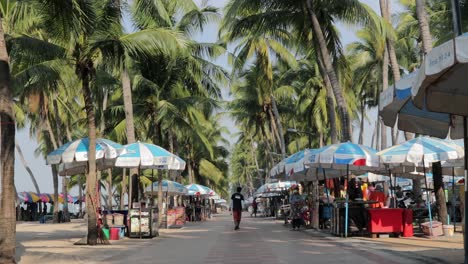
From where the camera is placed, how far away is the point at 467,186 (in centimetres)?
977

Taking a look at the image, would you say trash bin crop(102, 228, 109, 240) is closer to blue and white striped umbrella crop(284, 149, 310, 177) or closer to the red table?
blue and white striped umbrella crop(284, 149, 310, 177)

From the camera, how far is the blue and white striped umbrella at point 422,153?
1756 centimetres

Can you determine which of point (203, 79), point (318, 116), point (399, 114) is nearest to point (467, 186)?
point (399, 114)

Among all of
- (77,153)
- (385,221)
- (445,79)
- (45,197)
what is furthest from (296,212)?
(45,197)

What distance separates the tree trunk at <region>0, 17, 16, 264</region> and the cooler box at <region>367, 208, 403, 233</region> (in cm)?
1094

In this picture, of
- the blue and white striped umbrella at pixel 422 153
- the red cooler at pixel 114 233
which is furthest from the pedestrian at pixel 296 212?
the red cooler at pixel 114 233

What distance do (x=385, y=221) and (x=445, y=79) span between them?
995 cm

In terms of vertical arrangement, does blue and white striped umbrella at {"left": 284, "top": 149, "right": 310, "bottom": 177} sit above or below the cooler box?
above

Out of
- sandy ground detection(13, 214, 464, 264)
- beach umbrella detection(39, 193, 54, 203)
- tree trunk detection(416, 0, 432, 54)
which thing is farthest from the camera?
beach umbrella detection(39, 193, 54, 203)

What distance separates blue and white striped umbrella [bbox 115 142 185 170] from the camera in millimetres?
20188

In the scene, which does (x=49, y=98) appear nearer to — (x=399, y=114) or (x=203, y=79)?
(x=203, y=79)

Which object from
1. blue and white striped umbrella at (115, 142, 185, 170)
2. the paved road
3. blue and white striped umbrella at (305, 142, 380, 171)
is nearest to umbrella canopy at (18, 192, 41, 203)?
blue and white striped umbrella at (115, 142, 185, 170)

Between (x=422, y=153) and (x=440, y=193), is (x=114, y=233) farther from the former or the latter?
(x=440, y=193)

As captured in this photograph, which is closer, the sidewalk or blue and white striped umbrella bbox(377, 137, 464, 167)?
the sidewalk
